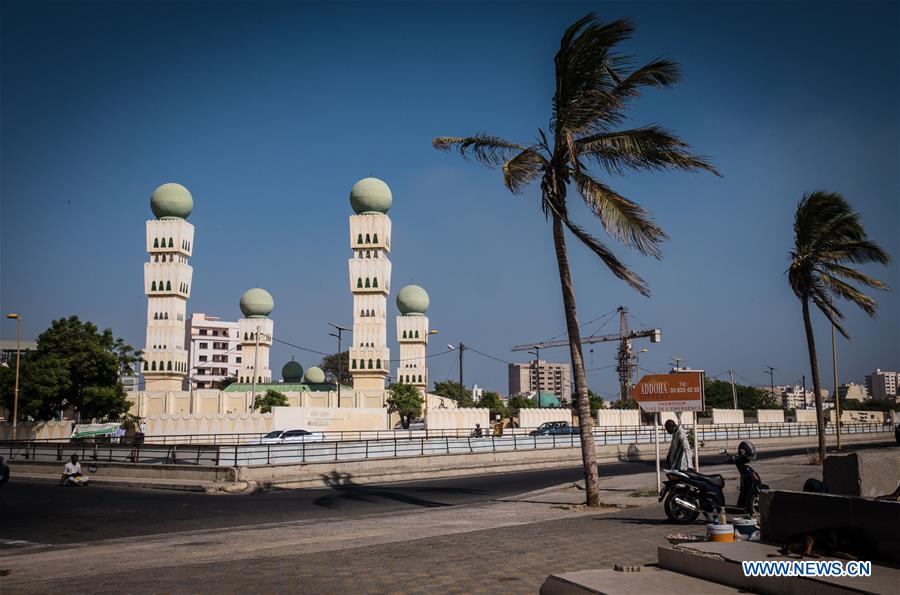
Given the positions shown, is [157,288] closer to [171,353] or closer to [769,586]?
[171,353]

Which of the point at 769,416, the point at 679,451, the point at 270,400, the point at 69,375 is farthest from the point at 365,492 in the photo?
the point at 769,416

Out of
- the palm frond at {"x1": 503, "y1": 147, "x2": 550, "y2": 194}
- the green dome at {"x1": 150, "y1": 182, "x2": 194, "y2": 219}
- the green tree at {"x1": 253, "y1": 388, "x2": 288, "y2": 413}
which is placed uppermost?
the green dome at {"x1": 150, "y1": 182, "x2": 194, "y2": 219}

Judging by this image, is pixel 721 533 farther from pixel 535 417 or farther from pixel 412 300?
pixel 412 300

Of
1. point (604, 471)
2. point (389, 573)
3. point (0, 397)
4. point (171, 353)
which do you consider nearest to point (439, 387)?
point (171, 353)

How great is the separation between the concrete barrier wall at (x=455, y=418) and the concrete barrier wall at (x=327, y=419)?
685 cm

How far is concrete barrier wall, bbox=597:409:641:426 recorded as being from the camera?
63.2 m

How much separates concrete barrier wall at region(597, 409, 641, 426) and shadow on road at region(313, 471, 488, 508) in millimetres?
42075

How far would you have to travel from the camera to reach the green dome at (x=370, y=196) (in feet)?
261

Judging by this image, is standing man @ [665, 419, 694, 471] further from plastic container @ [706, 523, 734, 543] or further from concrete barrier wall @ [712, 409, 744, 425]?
concrete barrier wall @ [712, 409, 744, 425]

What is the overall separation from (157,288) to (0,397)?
25.6 m

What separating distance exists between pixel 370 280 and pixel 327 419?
32708 millimetres

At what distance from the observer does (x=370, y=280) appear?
78.4m

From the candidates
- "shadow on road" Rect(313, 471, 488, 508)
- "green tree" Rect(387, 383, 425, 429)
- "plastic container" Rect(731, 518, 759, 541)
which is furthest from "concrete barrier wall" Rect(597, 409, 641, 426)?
"plastic container" Rect(731, 518, 759, 541)

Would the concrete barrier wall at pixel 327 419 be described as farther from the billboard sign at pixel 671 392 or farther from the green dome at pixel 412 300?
the green dome at pixel 412 300
